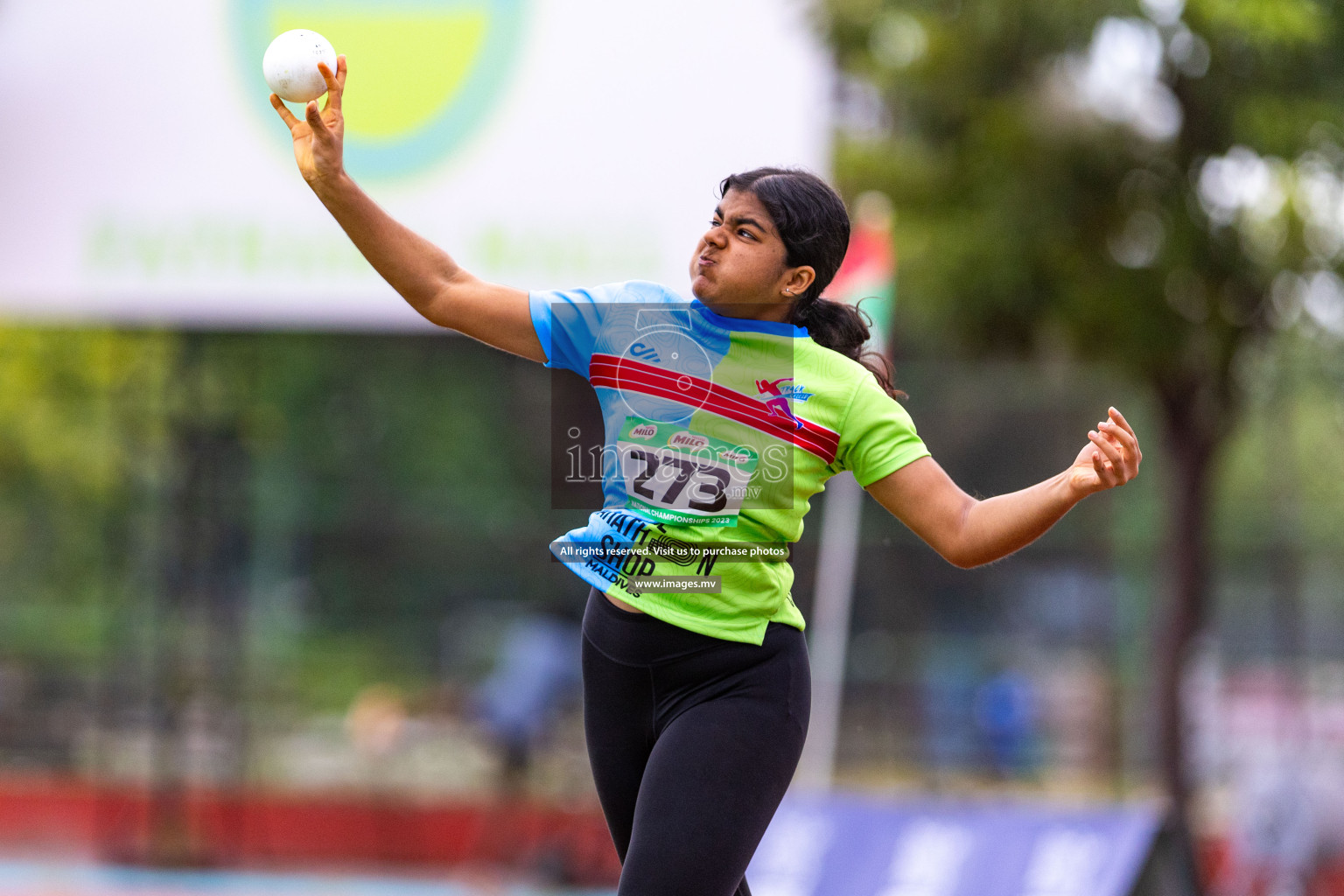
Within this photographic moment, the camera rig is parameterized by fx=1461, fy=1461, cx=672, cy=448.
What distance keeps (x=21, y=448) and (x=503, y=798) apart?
29.5ft

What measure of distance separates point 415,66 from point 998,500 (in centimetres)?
547

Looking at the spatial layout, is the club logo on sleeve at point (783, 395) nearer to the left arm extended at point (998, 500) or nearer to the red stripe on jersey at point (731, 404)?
the red stripe on jersey at point (731, 404)

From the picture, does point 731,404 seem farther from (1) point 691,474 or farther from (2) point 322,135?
(2) point 322,135

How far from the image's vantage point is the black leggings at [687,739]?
8.36 ft

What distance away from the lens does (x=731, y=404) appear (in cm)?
271

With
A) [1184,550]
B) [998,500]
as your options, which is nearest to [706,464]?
[998,500]

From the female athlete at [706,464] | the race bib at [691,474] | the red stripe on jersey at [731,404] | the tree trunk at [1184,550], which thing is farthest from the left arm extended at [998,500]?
the tree trunk at [1184,550]

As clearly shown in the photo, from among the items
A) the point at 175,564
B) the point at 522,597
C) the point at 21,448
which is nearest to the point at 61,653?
the point at 175,564

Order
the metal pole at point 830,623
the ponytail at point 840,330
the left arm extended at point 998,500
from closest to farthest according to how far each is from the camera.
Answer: the left arm extended at point 998,500 < the ponytail at point 840,330 < the metal pole at point 830,623

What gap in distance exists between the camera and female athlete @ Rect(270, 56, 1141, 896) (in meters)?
2.64

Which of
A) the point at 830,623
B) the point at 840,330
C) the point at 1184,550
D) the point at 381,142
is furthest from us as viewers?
the point at 830,623

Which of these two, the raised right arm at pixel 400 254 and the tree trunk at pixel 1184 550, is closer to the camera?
Answer: the raised right arm at pixel 400 254

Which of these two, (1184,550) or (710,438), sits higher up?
(710,438)

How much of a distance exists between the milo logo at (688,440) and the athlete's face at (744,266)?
247 mm
